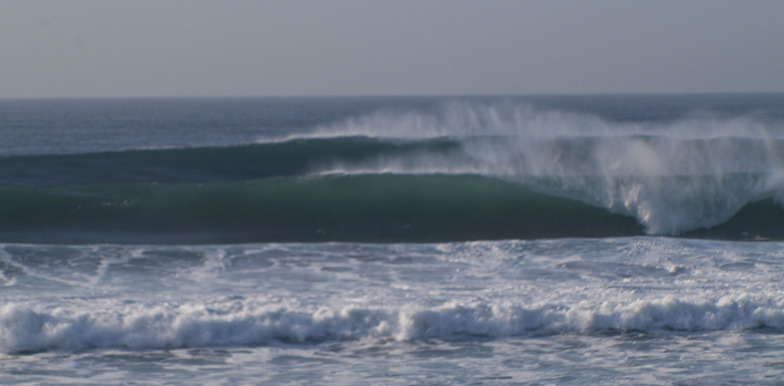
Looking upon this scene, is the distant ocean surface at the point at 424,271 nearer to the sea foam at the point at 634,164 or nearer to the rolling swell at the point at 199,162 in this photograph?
the sea foam at the point at 634,164

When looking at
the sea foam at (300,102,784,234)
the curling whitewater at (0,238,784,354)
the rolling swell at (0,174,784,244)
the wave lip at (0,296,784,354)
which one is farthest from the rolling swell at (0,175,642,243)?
the wave lip at (0,296,784,354)

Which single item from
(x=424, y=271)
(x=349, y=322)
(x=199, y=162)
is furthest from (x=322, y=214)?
(x=199, y=162)

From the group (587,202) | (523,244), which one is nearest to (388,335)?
(523,244)

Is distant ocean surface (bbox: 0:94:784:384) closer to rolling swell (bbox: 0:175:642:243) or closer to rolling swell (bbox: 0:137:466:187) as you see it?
rolling swell (bbox: 0:175:642:243)

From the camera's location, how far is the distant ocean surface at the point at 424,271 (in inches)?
190

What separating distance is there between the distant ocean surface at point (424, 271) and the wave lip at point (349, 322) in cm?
2

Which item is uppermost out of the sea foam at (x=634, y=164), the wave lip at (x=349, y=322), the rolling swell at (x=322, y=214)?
the sea foam at (x=634, y=164)

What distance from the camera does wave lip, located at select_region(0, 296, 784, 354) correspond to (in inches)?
201

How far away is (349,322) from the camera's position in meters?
5.43

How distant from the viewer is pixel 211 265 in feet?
24.6

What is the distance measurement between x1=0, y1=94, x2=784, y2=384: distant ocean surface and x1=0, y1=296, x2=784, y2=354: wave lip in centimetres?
2

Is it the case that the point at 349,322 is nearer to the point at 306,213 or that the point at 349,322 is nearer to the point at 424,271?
the point at 424,271

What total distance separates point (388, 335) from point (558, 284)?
200 centimetres

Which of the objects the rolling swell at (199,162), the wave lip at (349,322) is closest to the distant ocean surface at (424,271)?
the wave lip at (349,322)
